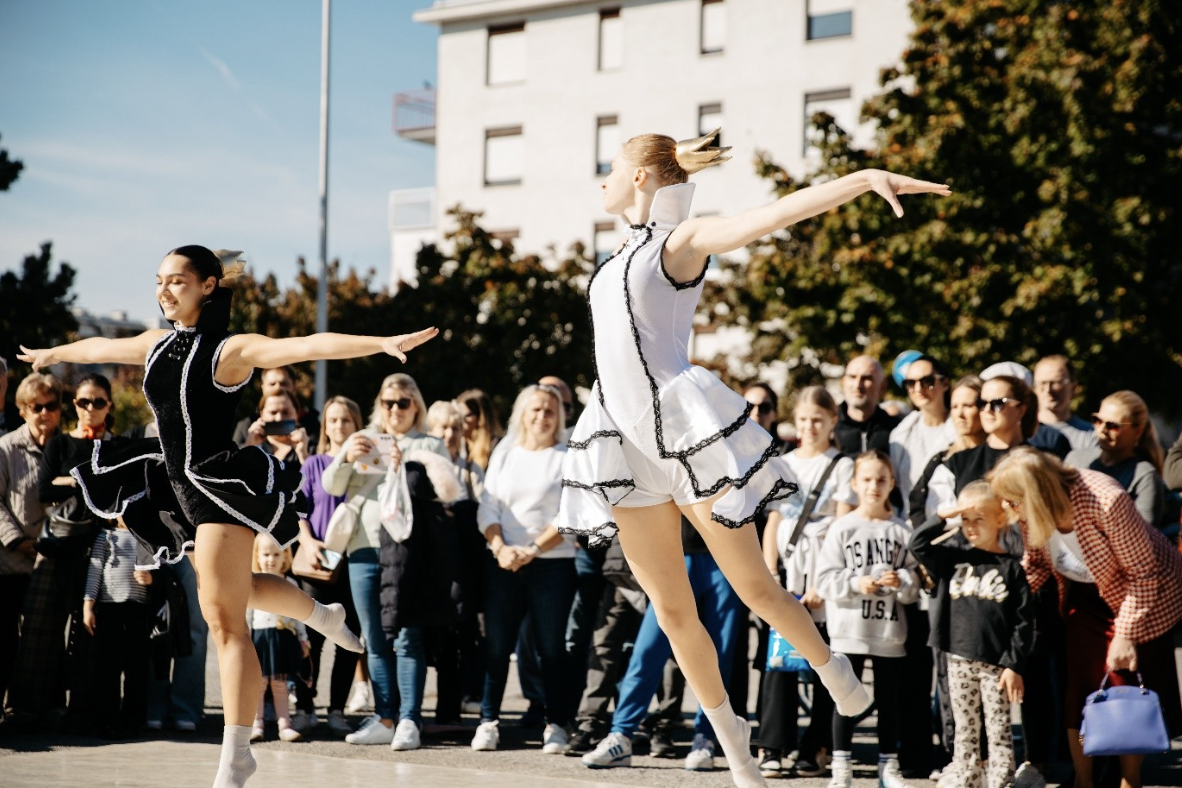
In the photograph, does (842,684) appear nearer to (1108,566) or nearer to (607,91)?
(1108,566)

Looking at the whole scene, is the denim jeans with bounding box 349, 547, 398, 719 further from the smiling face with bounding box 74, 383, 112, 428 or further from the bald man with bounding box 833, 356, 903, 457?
the bald man with bounding box 833, 356, 903, 457

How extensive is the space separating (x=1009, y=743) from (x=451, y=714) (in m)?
3.52

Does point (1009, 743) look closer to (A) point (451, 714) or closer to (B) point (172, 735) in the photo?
(A) point (451, 714)

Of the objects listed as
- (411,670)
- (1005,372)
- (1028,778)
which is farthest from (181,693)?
(1005,372)

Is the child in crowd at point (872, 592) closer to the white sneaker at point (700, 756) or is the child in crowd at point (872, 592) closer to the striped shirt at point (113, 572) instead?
the white sneaker at point (700, 756)

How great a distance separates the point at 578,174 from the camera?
109 ft

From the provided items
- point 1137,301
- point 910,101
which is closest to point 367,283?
point 910,101

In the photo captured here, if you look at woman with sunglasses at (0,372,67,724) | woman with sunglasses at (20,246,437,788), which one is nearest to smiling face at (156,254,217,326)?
woman with sunglasses at (20,246,437,788)

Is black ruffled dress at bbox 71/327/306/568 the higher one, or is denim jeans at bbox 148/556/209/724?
black ruffled dress at bbox 71/327/306/568

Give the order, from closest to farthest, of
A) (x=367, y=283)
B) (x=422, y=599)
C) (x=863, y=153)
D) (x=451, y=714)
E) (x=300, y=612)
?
(x=300, y=612), (x=422, y=599), (x=451, y=714), (x=863, y=153), (x=367, y=283)

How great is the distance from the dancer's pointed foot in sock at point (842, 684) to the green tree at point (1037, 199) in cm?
1378

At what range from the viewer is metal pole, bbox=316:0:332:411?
78.4 feet

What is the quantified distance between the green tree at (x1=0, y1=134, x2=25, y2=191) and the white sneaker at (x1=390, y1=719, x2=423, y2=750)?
13.3 meters

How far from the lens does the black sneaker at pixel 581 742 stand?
7270 mm
